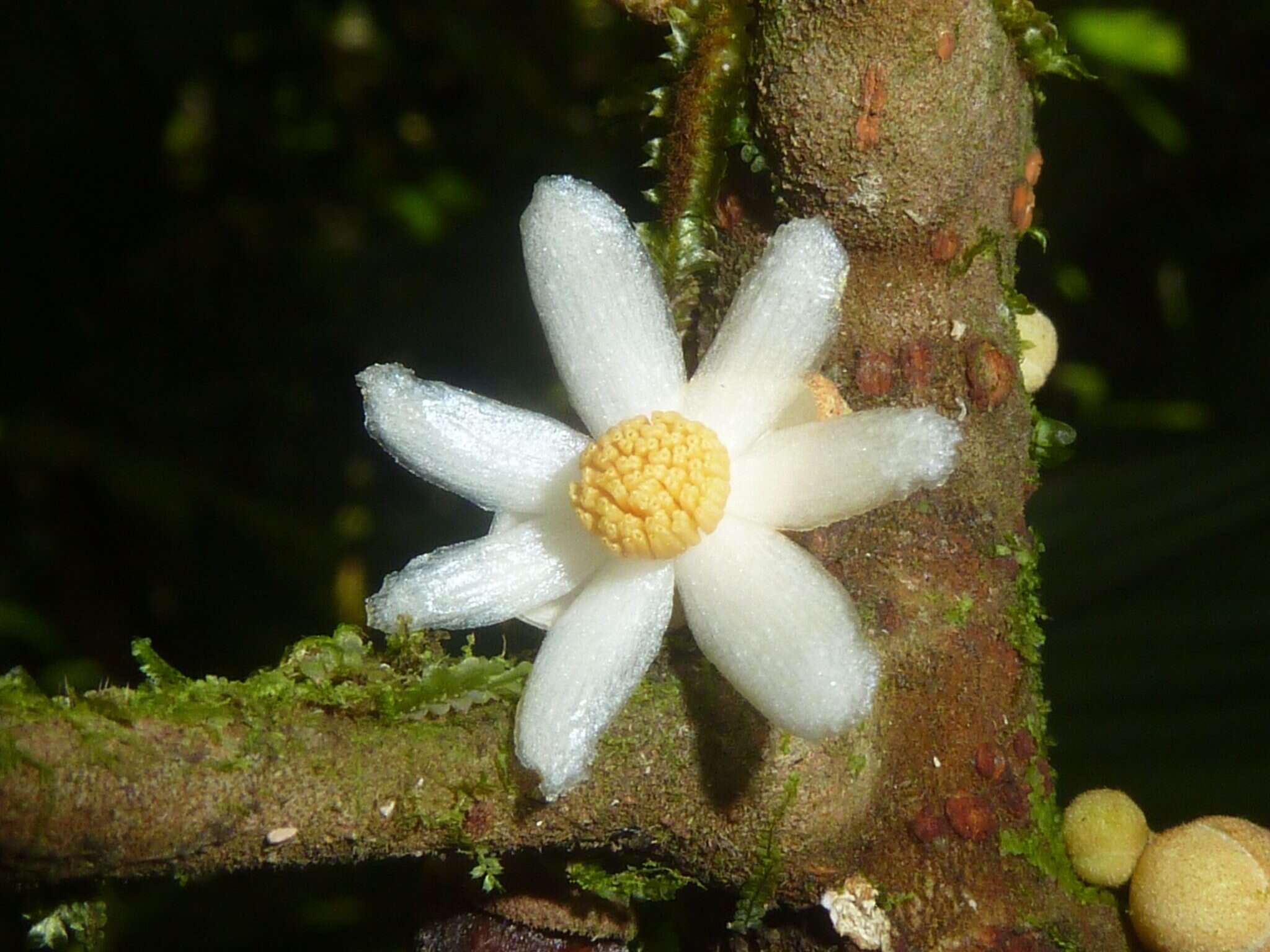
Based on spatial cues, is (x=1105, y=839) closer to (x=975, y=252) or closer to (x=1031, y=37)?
(x=975, y=252)

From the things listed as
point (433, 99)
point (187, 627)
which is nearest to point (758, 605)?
point (187, 627)

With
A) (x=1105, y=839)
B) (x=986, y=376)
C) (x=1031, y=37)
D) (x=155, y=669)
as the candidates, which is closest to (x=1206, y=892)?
(x=1105, y=839)

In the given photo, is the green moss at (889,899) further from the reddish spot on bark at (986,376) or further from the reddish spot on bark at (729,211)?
the reddish spot on bark at (729,211)

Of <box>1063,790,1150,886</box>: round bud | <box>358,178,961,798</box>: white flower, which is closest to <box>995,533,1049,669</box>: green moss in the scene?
<box>1063,790,1150,886</box>: round bud

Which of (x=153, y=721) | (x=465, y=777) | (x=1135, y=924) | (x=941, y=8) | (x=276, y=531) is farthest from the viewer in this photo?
(x=276, y=531)

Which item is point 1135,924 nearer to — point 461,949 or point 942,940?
point 942,940
